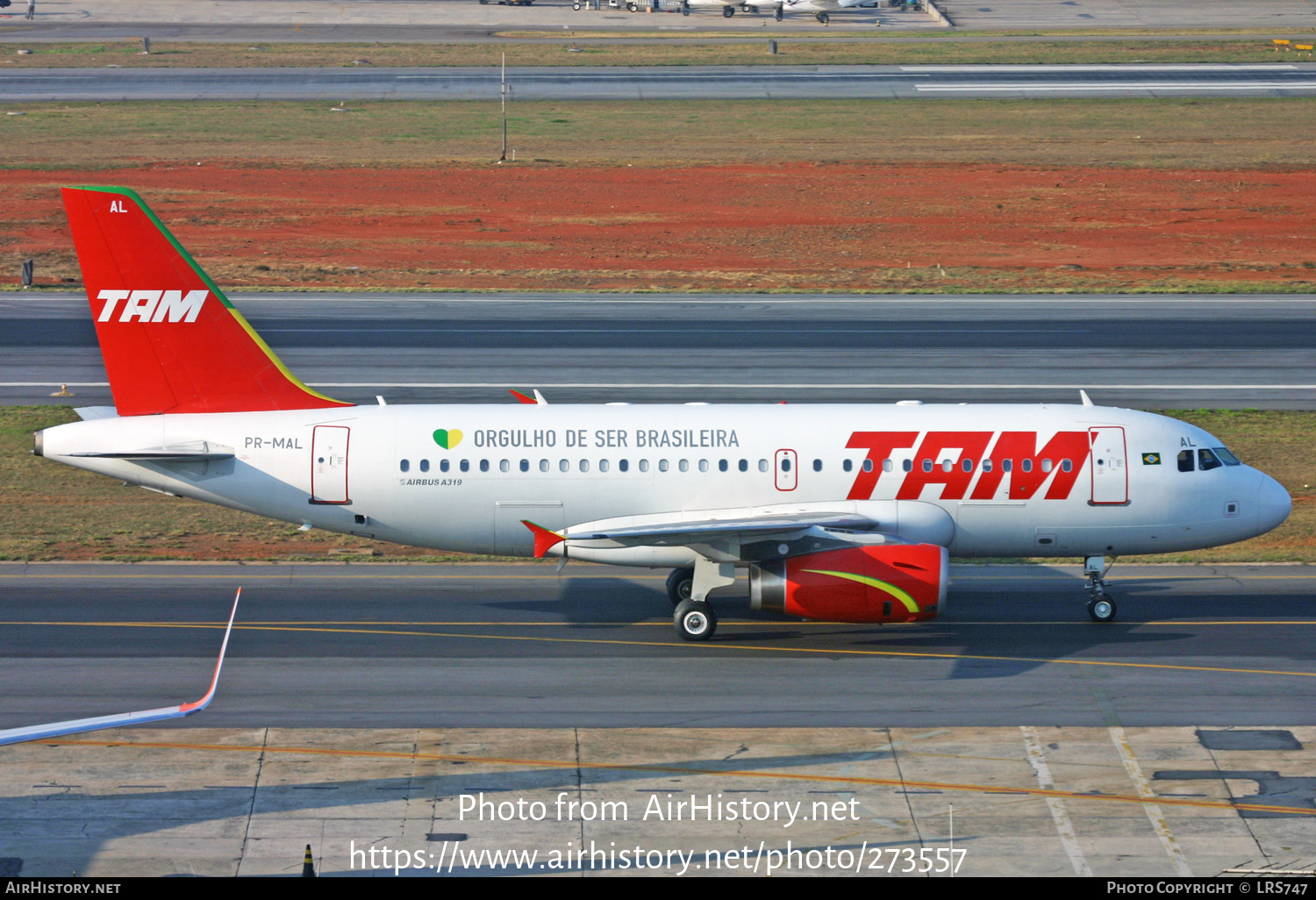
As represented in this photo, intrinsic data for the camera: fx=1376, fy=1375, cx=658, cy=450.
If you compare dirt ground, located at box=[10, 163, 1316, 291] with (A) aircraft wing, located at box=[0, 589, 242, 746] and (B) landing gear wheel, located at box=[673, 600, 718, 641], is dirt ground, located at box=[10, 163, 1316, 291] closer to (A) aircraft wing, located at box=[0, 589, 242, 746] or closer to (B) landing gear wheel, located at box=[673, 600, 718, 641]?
(B) landing gear wheel, located at box=[673, 600, 718, 641]

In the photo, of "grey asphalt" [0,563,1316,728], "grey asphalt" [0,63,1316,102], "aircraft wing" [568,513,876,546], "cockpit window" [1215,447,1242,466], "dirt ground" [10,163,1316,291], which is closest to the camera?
"grey asphalt" [0,563,1316,728]

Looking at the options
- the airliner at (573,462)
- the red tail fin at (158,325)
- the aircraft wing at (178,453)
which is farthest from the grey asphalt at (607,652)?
the red tail fin at (158,325)

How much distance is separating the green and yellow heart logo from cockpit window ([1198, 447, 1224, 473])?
1548 centimetres

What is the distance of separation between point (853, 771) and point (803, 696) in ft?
10.7

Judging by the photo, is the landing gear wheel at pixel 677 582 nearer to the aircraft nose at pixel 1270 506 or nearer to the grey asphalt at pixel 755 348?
the aircraft nose at pixel 1270 506

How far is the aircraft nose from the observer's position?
28891 millimetres

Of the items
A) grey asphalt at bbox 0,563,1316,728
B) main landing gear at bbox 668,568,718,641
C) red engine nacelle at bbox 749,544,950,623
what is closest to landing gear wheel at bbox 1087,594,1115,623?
grey asphalt at bbox 0,563,1316,728

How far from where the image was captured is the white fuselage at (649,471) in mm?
28156

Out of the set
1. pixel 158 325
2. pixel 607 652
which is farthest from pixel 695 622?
pixel 158 325

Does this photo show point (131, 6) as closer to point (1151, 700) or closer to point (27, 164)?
point (27, 164)

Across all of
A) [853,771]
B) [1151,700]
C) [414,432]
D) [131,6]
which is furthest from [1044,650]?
[131,6]

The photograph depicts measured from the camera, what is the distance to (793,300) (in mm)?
61438

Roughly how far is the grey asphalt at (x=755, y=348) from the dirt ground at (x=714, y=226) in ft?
12.2
